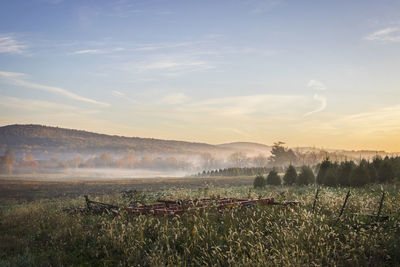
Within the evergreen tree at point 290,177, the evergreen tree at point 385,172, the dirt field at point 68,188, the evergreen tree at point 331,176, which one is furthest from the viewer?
the evergreen tree at point 290,177

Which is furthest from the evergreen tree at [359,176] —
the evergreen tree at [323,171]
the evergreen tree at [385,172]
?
the evergreen tree at [323,171]

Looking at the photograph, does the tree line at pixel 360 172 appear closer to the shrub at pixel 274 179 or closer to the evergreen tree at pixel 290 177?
the evergreen tree at pixel 290 177

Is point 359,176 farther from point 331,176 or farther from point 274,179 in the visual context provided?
point 274,179

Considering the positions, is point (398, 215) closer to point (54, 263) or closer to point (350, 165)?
point (54, 263)

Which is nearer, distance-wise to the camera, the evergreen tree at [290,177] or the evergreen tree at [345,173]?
the evergreen tree at [345,173]

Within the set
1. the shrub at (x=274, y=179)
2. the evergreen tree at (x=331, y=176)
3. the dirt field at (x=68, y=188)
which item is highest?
the evergreen tree at (x=331, y=176)

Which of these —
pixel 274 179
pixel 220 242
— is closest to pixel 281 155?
pixel 274 179

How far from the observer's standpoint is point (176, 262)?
6691 mm

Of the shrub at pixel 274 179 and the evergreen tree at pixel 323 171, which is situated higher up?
the evergreen tree at pixel 323 171

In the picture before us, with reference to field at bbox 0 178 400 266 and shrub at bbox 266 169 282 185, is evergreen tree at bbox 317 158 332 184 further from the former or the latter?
field at bbox 0 178 400 266

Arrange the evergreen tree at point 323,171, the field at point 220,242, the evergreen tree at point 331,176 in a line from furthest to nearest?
the evergreen tree at point 323,171, the evergreen tree at point 331,176, the field at point 220,242

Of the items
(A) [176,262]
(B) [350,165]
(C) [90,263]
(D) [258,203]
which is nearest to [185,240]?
(A) [176,262]

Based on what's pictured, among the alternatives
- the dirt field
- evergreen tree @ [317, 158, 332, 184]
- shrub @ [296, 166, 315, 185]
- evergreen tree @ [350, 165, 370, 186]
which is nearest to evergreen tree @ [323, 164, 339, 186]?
evergreen tree @ [317, 158, 332, 184]

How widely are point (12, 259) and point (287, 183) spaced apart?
29015 millimetres
